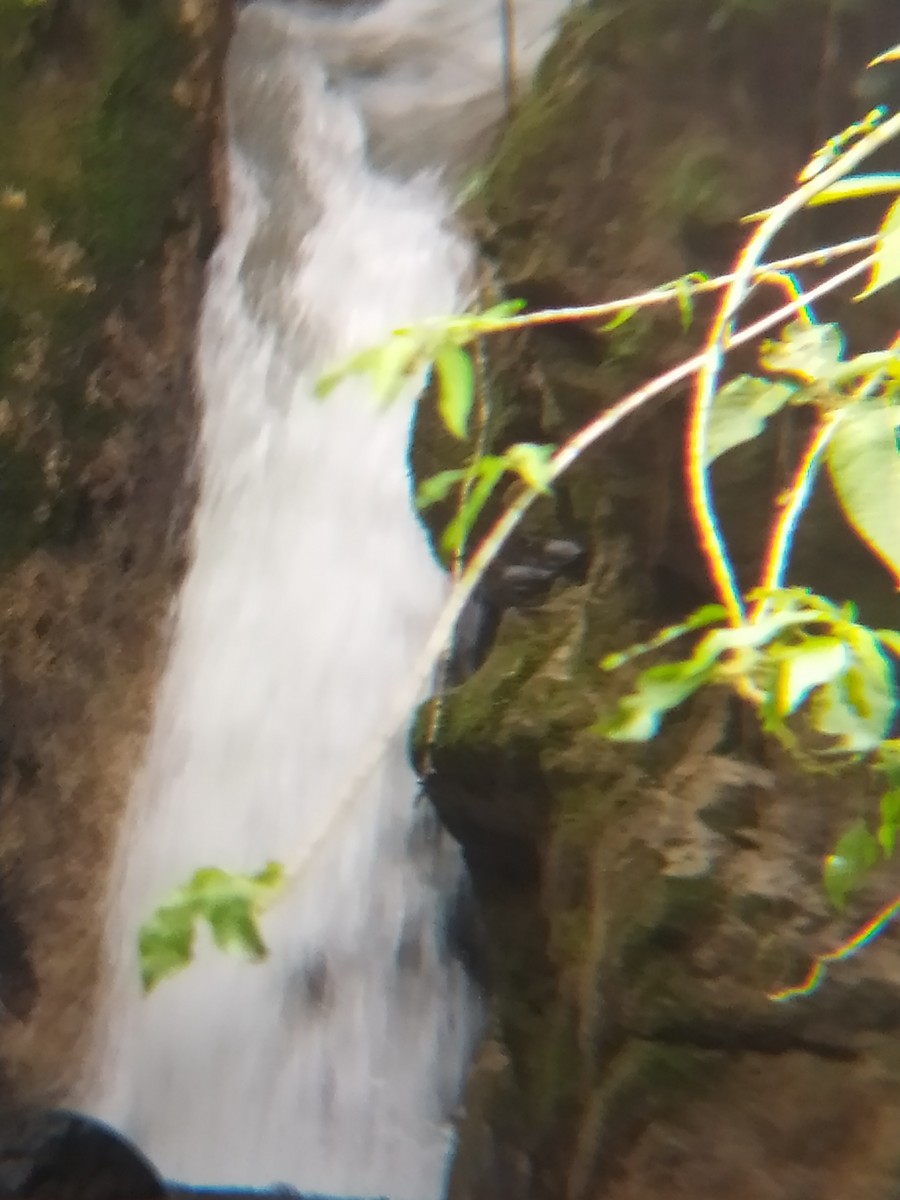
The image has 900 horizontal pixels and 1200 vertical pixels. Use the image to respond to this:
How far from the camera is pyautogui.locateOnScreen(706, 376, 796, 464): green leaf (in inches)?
37.0

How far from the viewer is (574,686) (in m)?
1.83

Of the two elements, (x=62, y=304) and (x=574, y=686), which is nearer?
(x=574, y=686)

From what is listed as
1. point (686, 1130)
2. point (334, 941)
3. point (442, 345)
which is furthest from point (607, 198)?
point (334, 941)

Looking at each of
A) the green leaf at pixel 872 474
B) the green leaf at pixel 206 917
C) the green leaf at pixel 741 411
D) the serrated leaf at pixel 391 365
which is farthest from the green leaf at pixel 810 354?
the green leaf at pixel 206 917

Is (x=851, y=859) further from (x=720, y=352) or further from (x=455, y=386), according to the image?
(x=455, y=386)

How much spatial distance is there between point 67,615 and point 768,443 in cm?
145

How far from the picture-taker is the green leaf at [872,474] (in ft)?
2.53

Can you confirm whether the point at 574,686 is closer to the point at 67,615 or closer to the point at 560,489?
the point at 560,489

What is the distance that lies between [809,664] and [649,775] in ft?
3.12

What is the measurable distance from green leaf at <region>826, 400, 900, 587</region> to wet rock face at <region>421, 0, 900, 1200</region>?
79cm

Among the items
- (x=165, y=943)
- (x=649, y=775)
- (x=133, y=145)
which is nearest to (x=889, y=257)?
(x=165, y=943)

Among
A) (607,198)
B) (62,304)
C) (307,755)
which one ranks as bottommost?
(307,755)

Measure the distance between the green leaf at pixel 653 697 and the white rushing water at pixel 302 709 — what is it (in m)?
1.55

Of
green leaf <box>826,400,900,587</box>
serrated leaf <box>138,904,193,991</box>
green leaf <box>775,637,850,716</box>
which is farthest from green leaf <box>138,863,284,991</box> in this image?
green leaf <box>826,400,900,587</box>
